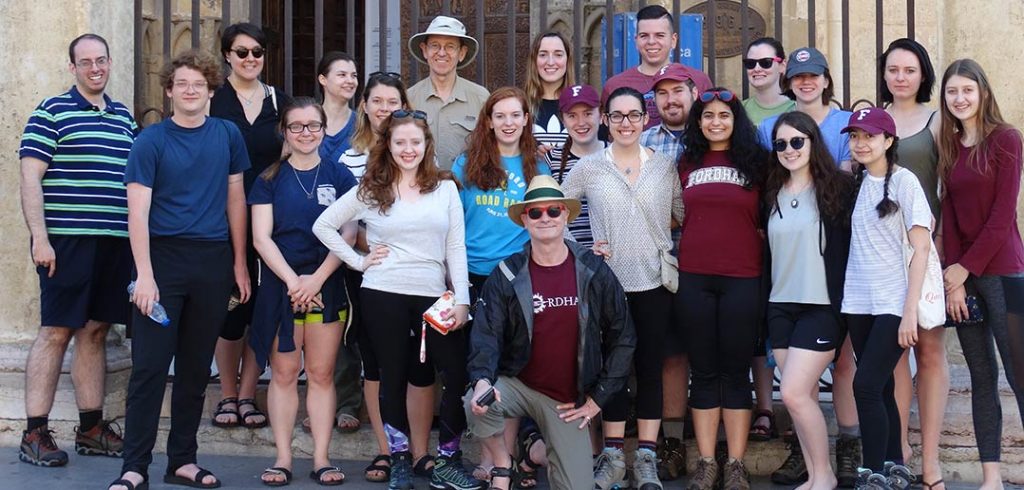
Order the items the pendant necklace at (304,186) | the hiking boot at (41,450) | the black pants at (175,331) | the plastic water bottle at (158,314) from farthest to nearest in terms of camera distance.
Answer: the hiking boot at (41,450), the pendant necklace at (304,186), the black pants at (175,331), the plastic water bottle at (158,314)

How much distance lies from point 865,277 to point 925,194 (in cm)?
58

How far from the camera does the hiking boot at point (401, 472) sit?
18.8 ft

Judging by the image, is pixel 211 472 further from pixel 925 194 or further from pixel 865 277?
pixel 925 194

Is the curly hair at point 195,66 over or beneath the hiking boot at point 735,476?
over

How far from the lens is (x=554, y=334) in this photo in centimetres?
547

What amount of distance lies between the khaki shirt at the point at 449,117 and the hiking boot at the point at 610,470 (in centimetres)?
172

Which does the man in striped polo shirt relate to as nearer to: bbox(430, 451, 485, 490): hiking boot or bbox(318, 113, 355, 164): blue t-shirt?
bbox(318, 113, 355, 164): blue t-shirt

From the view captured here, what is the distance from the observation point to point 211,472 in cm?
604

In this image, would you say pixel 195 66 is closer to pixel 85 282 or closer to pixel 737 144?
pixel 85 282

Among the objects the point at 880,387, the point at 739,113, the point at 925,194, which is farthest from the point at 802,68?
the point at 880,387

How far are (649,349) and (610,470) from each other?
1.93 feet

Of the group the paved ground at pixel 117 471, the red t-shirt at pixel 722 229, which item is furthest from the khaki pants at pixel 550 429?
the red t-shirt at pixel 722 229

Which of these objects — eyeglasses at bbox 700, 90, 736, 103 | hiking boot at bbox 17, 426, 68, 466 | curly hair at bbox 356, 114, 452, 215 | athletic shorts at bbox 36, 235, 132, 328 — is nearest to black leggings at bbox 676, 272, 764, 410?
eyeglasses at bbox 700, 90, 736, 103

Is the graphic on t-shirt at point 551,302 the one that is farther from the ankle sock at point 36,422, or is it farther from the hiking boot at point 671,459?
the ankle sock at point 36,422
